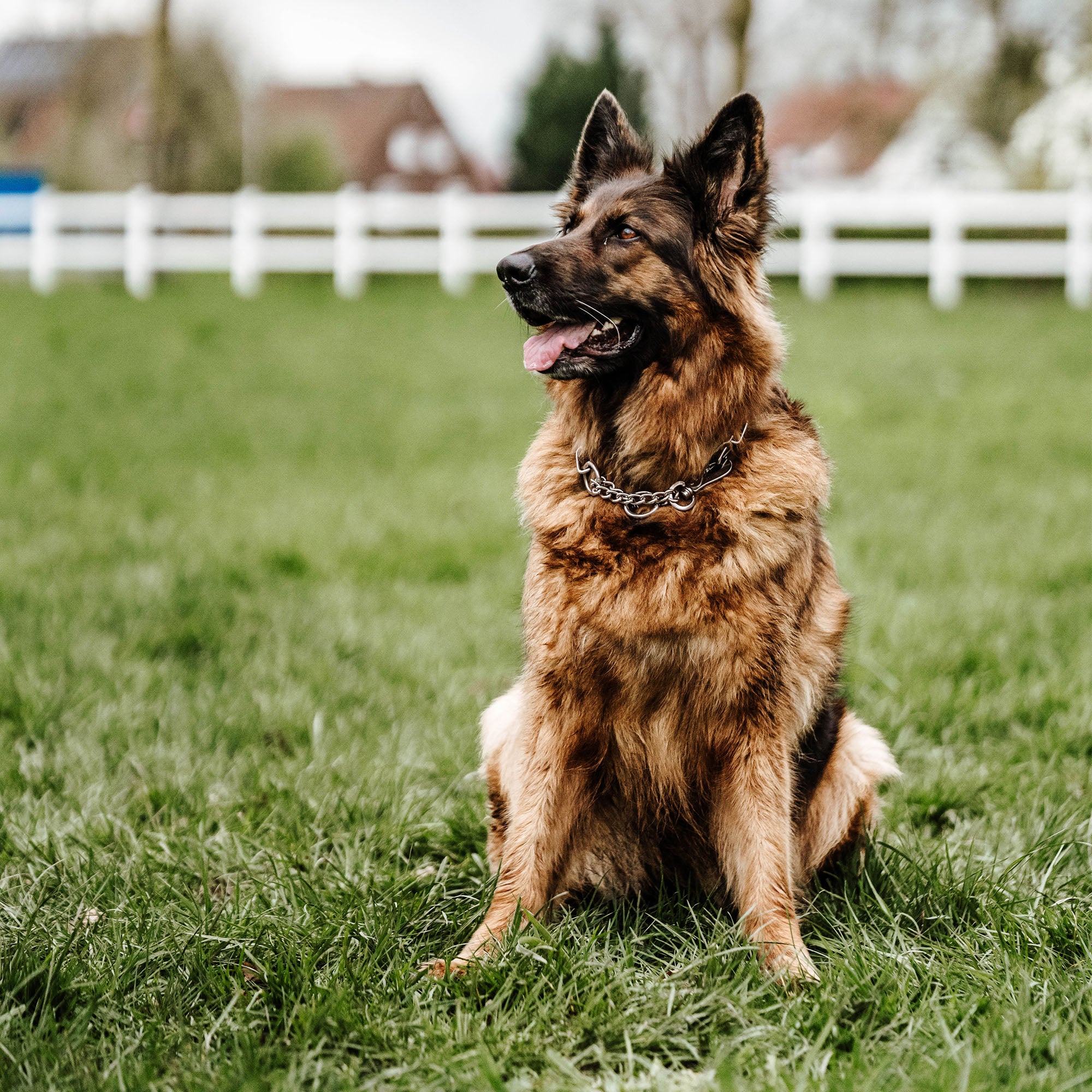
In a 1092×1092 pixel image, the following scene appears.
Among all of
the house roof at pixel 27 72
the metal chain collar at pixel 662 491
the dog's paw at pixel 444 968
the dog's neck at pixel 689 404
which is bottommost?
the dog's paw at pixel 444 968

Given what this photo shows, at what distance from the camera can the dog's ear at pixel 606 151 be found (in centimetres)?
304

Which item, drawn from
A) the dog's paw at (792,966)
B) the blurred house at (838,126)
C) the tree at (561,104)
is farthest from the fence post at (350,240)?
the dog's paw at (792,966)

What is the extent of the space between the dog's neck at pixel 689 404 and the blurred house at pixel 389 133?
5201cm

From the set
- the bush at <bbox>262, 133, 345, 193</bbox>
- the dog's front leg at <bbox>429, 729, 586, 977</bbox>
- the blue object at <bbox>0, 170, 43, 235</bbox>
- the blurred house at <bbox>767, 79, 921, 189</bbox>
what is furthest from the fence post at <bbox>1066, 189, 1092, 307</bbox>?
the bush at <bbox>262, 133, 345, 193</bbox>

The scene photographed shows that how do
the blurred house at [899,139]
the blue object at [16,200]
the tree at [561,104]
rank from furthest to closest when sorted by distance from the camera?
the tree at [561,104] < the blurred house at [899,139] < the blue object at [16,200]

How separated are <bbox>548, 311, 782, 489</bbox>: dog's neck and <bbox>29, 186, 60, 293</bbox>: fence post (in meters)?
17.5

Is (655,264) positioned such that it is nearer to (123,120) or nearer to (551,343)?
(551,343)

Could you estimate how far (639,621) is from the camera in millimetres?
2502

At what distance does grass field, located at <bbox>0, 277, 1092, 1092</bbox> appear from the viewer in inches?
87.0

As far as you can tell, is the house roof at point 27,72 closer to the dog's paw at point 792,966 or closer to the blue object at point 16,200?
the blue object at point 16,200

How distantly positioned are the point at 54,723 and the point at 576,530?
2.16 metres

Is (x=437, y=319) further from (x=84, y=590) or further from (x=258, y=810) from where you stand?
(x=258, y=810)

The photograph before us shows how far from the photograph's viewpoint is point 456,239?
17359 millimetres

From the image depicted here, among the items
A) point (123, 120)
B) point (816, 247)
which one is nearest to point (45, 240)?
point (816, 247)
